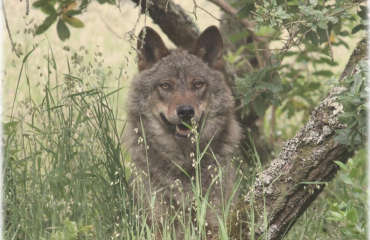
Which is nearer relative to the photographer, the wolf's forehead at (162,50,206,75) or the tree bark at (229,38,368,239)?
the tree bark at (229,38,368,239)

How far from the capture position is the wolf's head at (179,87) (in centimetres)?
436

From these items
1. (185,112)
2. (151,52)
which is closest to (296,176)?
(185,112)

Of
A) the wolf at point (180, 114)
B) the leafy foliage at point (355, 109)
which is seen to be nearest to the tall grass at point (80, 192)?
the wolf at point (180, 114)

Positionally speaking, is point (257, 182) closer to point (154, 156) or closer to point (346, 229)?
point (346, 229)

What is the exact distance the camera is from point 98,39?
11172mm

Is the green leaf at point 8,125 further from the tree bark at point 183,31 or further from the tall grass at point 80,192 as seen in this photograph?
the tree bark at point 183,31

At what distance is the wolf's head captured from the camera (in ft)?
14.3

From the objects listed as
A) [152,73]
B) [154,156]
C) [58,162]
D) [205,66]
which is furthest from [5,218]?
[205,66]

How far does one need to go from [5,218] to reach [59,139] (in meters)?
0.65

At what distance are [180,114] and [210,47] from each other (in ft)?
2.69

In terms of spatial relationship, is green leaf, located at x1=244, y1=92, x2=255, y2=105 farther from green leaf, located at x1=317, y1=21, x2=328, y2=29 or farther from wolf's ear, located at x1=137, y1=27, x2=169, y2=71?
wolf's ear, located at x1=137, y1=27, x2=169, y2=71

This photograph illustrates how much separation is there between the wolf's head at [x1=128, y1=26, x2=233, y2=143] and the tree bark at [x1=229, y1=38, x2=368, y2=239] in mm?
938

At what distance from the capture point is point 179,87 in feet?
14.9

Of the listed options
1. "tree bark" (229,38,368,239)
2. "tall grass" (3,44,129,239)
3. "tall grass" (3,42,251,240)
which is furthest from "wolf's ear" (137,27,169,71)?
"tree bark" (229,38,368,239)
